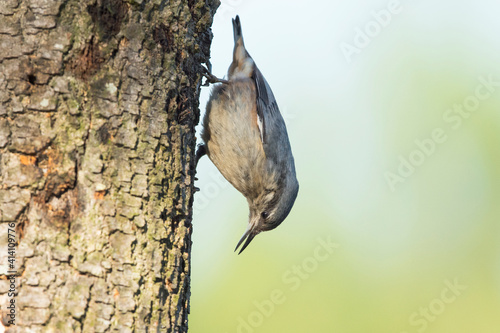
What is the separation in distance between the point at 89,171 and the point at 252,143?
2.16 meters

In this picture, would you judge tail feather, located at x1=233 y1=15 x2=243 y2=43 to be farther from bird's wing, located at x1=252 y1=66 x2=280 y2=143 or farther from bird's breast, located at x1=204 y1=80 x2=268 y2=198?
bird's breast, located at x1=204 y1=80 x2=268 y2=198

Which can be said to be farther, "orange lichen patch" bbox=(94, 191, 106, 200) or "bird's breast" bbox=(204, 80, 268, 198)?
"bird's breast" bbox=(204, 80, 268, 198)

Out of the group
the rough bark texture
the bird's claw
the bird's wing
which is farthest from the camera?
the bird's wing

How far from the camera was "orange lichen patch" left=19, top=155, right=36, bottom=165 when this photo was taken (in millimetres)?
1903

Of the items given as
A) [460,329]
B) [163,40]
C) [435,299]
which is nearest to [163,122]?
[163,40]

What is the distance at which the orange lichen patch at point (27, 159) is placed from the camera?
1.90m

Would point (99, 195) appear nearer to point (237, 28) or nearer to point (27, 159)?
point (27, 159)

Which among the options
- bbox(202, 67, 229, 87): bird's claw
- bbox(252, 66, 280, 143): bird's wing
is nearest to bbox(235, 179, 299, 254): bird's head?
bbox(252, 66, 280, 143): bird's wing

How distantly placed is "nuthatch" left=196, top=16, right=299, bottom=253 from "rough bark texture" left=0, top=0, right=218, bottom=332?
70.6 inches

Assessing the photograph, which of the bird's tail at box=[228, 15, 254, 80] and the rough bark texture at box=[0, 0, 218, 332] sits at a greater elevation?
the bird's tail at box=[228, 15, 254, 80]

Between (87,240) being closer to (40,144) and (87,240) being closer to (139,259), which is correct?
(139,259)

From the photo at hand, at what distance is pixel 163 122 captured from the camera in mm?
2186

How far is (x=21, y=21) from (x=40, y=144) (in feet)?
1.58

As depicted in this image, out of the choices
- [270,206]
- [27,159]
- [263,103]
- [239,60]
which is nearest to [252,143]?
[263,103]
